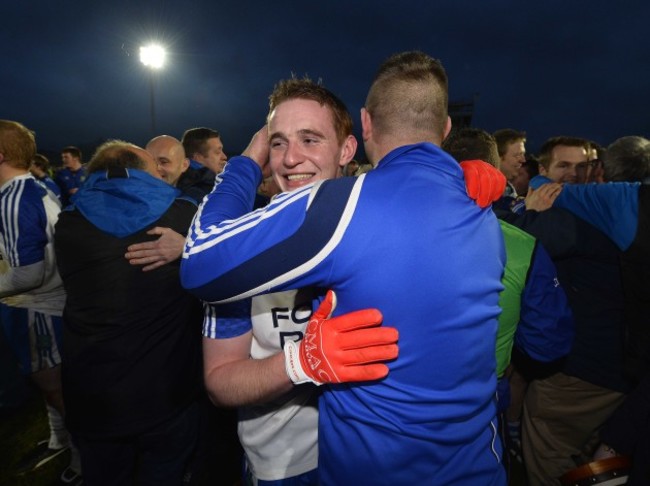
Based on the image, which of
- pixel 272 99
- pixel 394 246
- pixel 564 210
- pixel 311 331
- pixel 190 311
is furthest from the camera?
pixel 564 210

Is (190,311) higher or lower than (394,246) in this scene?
lower

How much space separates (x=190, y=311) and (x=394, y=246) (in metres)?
1.99

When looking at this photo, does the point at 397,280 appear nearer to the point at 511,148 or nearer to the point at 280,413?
the point at 280,413

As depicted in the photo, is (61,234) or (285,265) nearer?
(285,265)

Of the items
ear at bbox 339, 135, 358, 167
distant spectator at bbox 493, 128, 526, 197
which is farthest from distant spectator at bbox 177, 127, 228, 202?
distant spectator at bbox 493, 128, 526, 197

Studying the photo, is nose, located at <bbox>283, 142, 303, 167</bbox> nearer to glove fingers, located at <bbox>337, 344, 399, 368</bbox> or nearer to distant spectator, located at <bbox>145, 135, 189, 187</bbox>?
glove fingers, located at <bbox>337, 344, 399, 368</bbox>

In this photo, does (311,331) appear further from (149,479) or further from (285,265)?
(149,479)

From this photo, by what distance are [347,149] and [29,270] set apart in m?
2.65

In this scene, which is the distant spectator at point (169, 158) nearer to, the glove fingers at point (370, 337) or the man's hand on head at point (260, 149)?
the man's hand on head at point (260, 149)

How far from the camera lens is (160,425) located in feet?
7.74

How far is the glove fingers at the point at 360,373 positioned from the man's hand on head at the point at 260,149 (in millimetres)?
1003

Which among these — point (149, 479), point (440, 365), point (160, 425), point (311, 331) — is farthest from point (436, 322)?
point (149, 479)

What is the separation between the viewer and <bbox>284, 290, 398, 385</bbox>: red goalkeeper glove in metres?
1.04

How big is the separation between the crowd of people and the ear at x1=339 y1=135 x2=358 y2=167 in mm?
41
